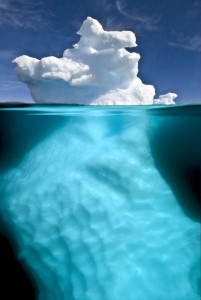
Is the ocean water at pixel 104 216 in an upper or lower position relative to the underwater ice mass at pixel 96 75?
lower

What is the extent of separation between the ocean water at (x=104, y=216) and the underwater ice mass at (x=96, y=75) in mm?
11323

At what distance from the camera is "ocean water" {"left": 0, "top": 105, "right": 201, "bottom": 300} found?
4996 millimetres

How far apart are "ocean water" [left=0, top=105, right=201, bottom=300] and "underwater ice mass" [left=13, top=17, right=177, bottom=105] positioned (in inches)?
446

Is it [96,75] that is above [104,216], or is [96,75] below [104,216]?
above

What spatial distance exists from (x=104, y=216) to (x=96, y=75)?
15409 mm

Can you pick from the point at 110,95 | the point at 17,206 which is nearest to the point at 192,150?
the point at 17,206

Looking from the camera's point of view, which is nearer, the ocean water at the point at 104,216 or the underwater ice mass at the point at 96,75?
the ocean water at the point at 104,216

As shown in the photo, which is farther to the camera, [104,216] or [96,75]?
[96,75]

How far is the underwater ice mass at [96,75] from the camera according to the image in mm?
18219

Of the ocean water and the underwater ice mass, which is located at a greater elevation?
the underwater ice mass

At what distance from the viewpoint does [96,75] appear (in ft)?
63.6

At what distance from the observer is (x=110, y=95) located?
62.3 ft

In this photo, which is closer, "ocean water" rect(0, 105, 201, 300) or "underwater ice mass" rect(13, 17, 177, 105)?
"ocean water" rect(0, 105, 201, 300)

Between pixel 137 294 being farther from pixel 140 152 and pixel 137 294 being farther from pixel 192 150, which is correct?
pixel 192 150
